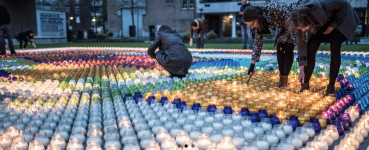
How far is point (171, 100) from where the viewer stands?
3.13 m

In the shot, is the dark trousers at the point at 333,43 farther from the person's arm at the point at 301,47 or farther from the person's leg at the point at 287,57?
the person's leg at the point at 287,57

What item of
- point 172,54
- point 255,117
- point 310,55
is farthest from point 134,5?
point 255,117

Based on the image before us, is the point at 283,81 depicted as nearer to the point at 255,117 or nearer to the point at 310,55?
the point at 310,55

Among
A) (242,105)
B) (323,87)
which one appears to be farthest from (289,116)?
(323,87)

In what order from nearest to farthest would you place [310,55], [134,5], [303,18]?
[303,18] → [310,55] → [134,5]

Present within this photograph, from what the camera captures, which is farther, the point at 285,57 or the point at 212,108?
the point at 285,57

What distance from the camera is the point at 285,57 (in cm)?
379

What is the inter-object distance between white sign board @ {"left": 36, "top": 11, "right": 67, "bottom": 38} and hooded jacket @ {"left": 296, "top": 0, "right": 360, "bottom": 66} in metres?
27.5

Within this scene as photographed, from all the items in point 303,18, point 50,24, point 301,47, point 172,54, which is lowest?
point 172,54

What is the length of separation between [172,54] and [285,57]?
66.2 inches

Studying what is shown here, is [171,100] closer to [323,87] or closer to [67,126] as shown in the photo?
[67,126]

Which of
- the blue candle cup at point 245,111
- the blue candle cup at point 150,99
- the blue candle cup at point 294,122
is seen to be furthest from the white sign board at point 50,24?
the blue candle cup at point 294,122

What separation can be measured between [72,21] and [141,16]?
25.3m

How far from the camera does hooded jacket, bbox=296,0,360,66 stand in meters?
2.85
